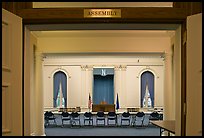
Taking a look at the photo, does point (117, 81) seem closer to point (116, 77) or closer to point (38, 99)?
point (116, 77)

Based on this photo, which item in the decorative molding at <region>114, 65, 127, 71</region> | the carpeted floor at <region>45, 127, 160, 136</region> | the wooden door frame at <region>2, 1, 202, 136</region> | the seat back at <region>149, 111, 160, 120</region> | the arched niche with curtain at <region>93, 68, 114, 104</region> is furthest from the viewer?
the arched niche with curtain at <region>93, 68, 114, 104</region>

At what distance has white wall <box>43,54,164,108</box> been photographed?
21.7 meters

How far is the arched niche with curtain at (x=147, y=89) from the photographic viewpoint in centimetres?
2164

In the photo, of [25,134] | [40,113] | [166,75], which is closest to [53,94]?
[40,113]

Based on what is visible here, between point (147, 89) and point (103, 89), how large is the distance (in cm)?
316

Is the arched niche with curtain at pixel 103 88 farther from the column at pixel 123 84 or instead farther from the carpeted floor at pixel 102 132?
the carpeted floor at pixel 102 132

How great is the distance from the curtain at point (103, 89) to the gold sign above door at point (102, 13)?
19144mm

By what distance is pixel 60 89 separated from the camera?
21.8 metres

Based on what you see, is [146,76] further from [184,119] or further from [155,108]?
[184,119]

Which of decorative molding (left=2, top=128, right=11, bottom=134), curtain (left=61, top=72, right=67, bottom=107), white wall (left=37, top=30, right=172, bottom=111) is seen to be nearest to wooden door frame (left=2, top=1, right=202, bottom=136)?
decorative molding (left=2, top=128, right=11, bottom=134)

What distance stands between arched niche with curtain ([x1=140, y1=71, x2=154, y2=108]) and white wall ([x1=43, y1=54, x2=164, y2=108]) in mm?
259

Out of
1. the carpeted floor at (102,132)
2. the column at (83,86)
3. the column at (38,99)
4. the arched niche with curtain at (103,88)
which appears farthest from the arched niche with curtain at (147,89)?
the column at (38,99)

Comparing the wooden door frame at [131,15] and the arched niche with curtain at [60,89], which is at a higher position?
the wooden door frame at [131,15]

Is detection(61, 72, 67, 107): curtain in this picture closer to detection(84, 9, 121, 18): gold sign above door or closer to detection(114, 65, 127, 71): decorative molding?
detection(114, 65, 127, 71): decorative molding
